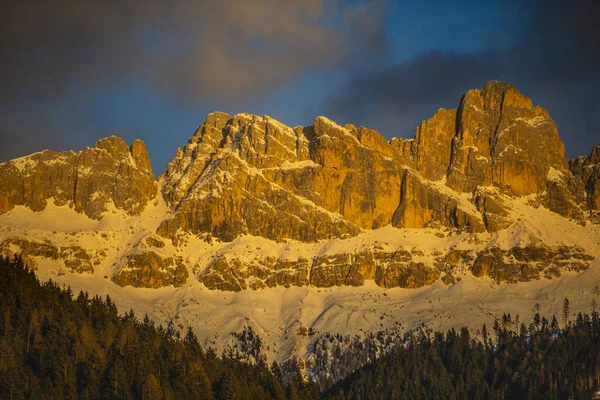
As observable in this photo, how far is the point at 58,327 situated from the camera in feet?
651

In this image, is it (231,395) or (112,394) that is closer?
(112,394)

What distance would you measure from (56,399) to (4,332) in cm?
2508

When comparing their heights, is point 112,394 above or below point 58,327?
below

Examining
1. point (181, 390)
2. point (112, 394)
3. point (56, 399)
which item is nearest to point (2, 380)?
point (56, 399)

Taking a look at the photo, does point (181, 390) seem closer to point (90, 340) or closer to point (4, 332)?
point (90, 340)

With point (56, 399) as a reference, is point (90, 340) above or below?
above

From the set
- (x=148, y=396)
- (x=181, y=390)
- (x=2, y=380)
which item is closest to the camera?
(x=2, y=380)

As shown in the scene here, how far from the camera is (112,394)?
181m

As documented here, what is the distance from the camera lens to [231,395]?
198 m

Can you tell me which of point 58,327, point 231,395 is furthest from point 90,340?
point 231,395

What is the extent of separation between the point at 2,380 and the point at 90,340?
2884 centimetres

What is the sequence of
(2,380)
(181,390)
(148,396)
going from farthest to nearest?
(181,390) < (148,396) < (2,380)

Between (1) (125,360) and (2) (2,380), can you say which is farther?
(1) (125,360)

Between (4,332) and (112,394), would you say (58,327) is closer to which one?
(4,332)
